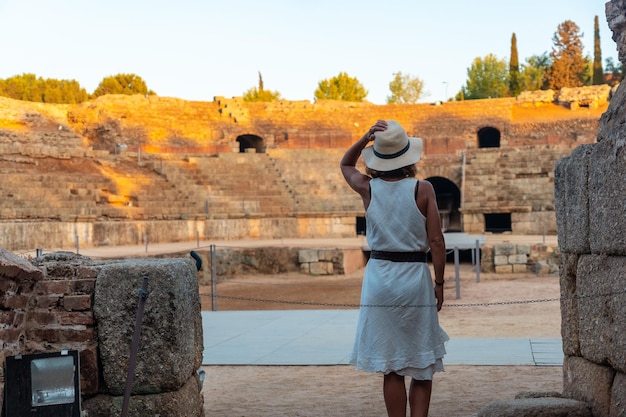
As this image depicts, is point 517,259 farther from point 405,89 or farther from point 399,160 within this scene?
point 405,89

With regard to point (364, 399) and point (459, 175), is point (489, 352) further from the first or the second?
point (459, 175)

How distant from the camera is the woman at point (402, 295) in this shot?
3.66m

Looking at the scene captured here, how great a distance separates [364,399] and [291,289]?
1102cm

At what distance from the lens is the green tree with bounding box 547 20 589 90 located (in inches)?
1794

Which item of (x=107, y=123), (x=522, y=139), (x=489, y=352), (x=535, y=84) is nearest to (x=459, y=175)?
(x=522, y=139)

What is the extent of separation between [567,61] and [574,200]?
45.6 m

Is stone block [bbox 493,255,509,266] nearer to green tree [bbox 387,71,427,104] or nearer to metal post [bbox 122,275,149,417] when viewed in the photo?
metal post [bbox 122,275,149,417]

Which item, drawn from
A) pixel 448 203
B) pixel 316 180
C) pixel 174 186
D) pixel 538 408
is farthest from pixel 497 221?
pixel 538 408

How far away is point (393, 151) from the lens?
3.86 m

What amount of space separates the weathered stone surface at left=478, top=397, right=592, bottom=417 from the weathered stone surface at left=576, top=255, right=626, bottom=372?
0.28m

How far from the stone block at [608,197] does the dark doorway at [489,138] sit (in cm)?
3623

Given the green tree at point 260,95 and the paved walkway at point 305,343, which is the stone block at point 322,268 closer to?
the paved walkway at point 305,343


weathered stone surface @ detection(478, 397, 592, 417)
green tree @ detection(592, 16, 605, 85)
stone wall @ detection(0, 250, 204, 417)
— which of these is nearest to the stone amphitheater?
green tree @ detection(592, 16, 605, 85)

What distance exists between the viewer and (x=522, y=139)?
119 ft
